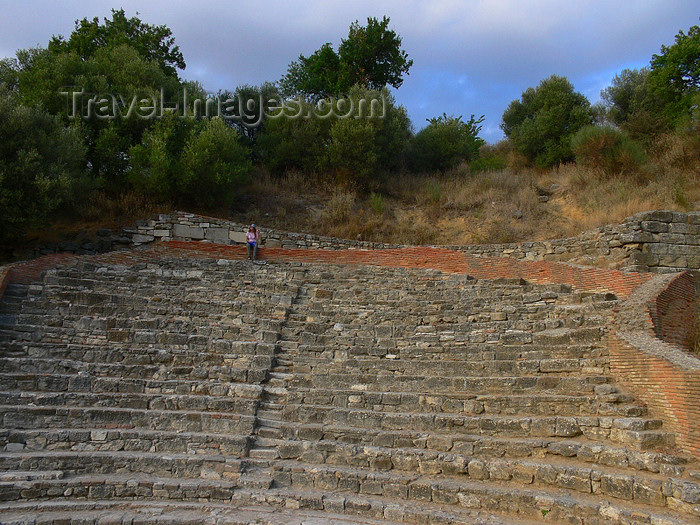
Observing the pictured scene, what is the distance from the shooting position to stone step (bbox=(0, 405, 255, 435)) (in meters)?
6.14

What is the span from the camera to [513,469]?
5320mm

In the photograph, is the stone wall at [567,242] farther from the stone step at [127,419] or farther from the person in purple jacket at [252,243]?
the stone step at [127,419]

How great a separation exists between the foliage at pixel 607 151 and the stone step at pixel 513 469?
48.8 feet

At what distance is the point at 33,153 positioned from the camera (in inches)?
503

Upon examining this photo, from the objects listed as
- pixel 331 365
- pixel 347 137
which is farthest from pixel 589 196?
pixel 331 365

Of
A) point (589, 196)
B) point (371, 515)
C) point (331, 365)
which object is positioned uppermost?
point (589, 196)

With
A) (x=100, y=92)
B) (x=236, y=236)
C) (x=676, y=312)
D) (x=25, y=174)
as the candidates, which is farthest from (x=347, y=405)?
(x=100, y=92)

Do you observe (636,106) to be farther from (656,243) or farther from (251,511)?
(251,511)

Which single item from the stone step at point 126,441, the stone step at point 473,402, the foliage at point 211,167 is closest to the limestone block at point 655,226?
the stone step at point 473,402

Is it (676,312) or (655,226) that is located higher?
(655,226)

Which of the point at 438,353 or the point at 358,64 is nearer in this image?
the point at 438,353

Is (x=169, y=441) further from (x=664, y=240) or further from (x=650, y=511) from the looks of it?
(x=664, y=240)

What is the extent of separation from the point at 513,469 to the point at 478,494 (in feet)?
1.70

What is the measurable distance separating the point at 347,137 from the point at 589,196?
924 centimetres
